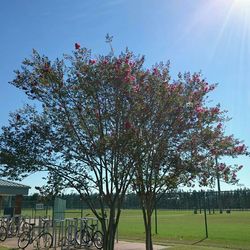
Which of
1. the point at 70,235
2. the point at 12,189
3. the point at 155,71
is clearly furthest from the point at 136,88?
the point at 12,189

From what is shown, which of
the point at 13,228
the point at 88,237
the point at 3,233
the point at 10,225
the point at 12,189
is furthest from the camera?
the point at 12,189

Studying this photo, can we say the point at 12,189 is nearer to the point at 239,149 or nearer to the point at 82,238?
the point at 82,238

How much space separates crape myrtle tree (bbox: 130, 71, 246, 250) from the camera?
28.6 feet

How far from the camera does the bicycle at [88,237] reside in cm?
1569

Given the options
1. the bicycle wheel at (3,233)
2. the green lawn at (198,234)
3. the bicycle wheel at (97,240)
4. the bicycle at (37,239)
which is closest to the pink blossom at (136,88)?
the green lawn at (198,234)

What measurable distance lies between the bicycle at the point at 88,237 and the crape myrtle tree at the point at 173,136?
6.20 m

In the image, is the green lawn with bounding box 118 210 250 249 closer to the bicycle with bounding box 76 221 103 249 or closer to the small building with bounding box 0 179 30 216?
the bicycle with bounding box 76 221 103 249

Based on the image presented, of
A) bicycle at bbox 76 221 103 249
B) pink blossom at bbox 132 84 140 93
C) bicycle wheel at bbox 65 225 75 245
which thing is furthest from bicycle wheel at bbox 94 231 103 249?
pink blossom at bbox 132 84 140 93

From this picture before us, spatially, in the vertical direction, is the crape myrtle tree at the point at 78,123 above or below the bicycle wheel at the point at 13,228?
above

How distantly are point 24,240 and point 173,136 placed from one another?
384 inches

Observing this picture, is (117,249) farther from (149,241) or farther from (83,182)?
(83,182)

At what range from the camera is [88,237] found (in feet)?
51.9

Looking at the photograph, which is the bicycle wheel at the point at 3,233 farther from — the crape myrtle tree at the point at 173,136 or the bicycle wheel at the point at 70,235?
the crape myrtle tree at the point at 173,136

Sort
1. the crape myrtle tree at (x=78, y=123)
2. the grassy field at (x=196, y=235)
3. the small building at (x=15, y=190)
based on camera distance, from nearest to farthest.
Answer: the crape myrtle tree at (x=78, y=123) < the grassy field at (x=196, y=235) < the small building at (x=15, y=190)
